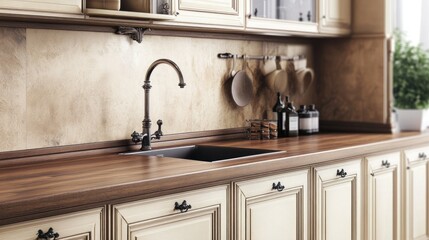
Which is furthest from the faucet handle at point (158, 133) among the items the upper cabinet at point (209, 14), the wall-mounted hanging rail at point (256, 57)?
the wall-mounted hanging rail at point (256, 57)

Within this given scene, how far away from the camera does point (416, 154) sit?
3941 millimetres

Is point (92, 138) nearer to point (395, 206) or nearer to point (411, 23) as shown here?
point (395, 206)

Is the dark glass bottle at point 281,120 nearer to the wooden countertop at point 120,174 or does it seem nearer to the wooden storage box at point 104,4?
the wooden countertop at point 120,174

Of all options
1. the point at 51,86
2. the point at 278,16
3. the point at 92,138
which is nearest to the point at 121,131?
the point at 92,138

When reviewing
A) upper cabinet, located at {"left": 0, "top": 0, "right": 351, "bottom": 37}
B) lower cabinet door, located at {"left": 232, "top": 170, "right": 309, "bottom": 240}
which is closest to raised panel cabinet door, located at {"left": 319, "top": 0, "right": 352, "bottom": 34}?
upper cabinet, located at {"left": 0, "top": 0, "right": 351, "bottom": 37}

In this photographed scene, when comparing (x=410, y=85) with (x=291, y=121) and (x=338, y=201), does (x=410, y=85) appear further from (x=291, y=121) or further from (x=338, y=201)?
(x=338, y=201)

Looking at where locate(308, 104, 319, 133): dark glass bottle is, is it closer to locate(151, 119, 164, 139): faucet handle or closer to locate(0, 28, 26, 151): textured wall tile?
locate(151, 119, 164, 139): faucet handle

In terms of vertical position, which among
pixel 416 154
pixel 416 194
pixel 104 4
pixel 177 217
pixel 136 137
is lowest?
pixel 416 194

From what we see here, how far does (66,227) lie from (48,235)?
0.08 metres

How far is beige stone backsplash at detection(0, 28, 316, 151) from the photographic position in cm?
274

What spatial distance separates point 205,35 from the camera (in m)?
3.56

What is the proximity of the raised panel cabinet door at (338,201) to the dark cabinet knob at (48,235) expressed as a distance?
1.47 m

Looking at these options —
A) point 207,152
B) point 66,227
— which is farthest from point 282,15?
point 66,227

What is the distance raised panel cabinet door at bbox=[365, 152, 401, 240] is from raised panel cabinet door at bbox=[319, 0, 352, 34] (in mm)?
833
